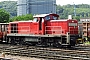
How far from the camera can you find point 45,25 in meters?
21.0

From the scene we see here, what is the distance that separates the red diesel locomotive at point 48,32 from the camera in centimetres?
1950

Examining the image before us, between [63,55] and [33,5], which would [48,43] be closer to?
[63,55]

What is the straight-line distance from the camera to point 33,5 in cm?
17312

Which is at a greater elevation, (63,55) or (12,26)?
(12,26)

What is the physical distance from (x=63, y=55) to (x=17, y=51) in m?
4.11

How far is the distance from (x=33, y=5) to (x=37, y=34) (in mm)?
153459

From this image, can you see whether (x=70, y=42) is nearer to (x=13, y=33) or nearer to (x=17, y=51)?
(x=17, y=51)

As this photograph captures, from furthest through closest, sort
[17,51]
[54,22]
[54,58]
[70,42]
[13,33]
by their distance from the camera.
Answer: [13,33]
[54,22]
[70,42]
[17,51]
[54,58]

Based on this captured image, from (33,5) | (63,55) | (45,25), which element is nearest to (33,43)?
(45,25)

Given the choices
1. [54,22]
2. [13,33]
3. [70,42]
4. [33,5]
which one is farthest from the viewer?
[33,5]

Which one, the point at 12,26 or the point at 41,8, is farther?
the point at 41,8

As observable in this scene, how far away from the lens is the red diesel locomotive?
19500mm

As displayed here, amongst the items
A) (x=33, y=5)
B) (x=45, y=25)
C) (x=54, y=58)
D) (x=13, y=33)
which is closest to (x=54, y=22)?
(x=45, y=25)

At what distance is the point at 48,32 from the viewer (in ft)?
69.2
